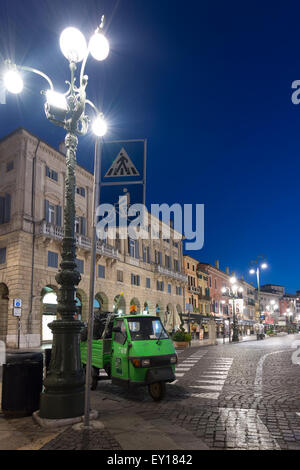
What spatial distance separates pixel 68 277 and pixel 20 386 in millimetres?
2044

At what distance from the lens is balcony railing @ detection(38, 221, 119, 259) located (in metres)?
26.2

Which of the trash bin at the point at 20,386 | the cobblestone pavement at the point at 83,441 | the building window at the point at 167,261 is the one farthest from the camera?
the building window at the point at 167,261

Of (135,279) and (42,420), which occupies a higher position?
(135,279)

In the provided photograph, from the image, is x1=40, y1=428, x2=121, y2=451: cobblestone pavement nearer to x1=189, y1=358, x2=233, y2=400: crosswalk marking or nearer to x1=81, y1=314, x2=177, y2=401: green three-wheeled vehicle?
x1=81, y1=314, x2=177, y2=401: green three-wheeled vehicle

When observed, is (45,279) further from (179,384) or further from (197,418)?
(197,418)

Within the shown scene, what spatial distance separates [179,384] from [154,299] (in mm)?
33503

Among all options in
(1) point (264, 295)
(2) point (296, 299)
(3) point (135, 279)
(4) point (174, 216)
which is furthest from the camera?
(2) point (296, 299)

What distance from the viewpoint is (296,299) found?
117 metres

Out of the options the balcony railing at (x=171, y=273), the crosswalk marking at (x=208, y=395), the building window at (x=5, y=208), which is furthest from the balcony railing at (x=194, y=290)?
the crosswalk marking at (x=208, y=395)

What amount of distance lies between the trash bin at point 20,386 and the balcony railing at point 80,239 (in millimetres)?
20214

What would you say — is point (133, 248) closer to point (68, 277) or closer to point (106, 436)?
point (68, 277)

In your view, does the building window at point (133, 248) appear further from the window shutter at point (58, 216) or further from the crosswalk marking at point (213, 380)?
the crosswalk marking at point (213, 380)

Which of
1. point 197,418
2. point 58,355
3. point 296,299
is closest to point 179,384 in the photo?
point 197,418

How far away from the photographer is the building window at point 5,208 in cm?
2658
